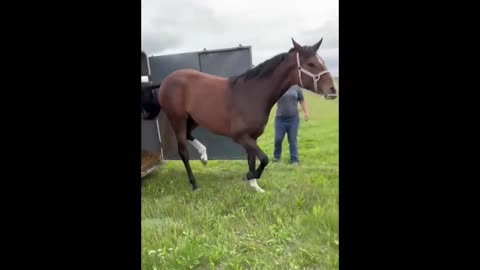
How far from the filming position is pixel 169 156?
1.56m

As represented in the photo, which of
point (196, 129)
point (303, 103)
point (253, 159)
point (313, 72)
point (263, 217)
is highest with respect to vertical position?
point (313, 72)

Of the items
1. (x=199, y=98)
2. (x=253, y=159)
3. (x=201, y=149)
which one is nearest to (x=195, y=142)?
(x=201, y=149)

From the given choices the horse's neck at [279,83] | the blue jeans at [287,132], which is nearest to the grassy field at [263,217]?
the blue jeans at [287,132]

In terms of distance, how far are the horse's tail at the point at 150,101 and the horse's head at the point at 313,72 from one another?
58 centimetres

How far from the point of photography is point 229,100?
4.77ft

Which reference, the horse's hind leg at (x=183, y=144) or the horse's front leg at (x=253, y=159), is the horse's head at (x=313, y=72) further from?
the horse's hind leg at (x=183, y=144)

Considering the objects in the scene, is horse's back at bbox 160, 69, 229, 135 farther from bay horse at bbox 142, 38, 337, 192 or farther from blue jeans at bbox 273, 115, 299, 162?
blue jeans at bbox 273, 115, 299, 162

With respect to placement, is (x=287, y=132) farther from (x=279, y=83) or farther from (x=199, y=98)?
(x=199, y=98)

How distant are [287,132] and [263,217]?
1.02ft

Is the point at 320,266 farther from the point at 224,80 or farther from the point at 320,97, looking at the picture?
the point at 224,80
